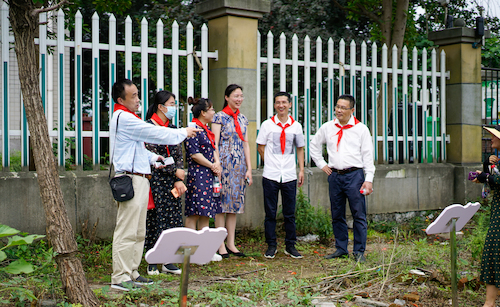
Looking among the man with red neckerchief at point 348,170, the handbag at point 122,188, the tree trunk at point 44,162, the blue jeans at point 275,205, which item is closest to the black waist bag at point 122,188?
the handbag at point 122,188

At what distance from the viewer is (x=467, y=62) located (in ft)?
27.1

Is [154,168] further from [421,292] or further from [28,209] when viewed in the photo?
[421,292]

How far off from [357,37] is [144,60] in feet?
22.2

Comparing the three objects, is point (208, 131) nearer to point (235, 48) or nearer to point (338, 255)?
point (235, 48)

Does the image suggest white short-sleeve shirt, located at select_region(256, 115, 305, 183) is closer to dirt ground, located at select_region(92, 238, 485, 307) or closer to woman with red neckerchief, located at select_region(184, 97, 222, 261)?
woman with red neckerchief, located at select_region(184, 97, 222, 261)

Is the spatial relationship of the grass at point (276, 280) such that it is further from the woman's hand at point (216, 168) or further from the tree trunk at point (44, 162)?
the woman's hand at point (216, 168)

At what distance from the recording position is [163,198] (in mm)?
5020

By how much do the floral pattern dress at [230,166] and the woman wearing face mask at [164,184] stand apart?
28.1 inches

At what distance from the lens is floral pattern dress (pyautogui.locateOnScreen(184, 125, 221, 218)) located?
5332 millimetres

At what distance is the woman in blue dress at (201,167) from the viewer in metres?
5.33

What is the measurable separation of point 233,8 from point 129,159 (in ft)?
9.69

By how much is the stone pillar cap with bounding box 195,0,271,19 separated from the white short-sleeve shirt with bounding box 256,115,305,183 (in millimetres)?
1558

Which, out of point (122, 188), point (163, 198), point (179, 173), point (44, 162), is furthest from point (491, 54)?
point (44, 162)

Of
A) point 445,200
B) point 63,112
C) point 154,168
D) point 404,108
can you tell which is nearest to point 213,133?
point 154,168
